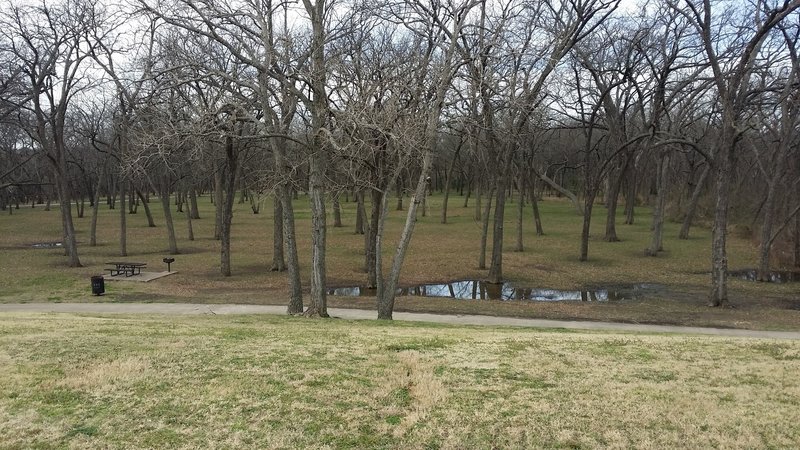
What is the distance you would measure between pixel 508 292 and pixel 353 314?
7130 millimetres

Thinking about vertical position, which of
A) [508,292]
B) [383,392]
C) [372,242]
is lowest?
[508,292]

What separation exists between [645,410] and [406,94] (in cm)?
934

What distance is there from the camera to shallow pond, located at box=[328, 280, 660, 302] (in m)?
17.9

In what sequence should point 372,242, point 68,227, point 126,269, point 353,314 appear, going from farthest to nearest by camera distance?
point 68,227, point 372,242, point 126,269, point 353,314

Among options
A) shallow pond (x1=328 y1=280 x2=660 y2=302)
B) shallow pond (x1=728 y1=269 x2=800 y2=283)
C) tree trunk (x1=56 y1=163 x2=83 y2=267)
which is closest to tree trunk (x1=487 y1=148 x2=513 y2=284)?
shallow pond (x1=328 y1=280 x2=660 y2=302)

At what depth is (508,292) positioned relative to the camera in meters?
19.0

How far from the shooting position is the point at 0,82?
23.8 metres

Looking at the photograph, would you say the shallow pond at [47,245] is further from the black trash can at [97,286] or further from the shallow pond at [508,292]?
the shallow pond at [508,292]

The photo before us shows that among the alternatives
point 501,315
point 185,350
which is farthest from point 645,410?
point 501,315

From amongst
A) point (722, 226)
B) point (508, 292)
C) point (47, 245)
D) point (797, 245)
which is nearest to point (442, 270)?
point (508, 292)

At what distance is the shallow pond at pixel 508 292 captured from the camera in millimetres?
17938

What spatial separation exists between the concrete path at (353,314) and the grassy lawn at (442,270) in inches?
31.5

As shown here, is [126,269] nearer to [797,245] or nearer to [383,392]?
[383,392]

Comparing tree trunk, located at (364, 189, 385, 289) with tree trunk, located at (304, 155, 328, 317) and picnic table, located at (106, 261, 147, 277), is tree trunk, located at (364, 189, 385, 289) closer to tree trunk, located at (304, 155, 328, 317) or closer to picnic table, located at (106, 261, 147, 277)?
tree trunk, located at (304, 155, 328, 317)
